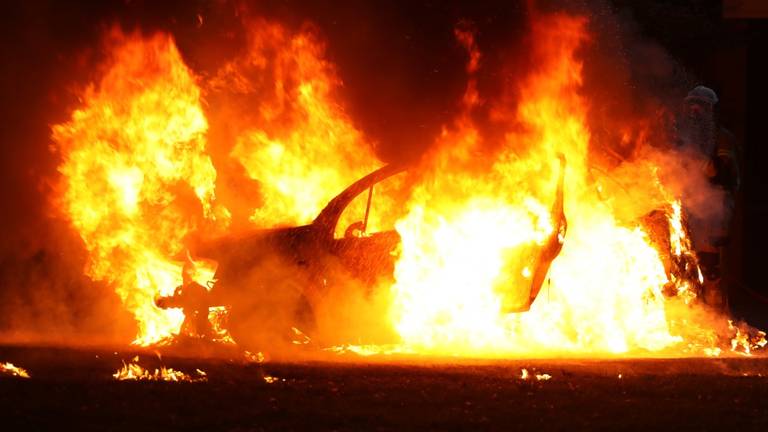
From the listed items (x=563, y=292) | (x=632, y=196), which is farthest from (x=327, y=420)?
(x=632, y=196)

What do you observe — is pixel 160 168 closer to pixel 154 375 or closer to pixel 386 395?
pixel 154 375

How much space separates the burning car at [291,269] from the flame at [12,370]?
5.39 ft

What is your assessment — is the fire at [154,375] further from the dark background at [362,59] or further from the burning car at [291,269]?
the dark background at [362,59]

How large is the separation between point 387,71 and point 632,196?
14.9 ft

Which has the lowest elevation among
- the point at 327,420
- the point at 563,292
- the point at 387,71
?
the point at 327,420

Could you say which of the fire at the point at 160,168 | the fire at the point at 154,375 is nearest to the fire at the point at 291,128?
the fire at the point at 160,168

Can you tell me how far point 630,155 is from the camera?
10.3 meters

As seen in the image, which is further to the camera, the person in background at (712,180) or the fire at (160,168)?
the person in background at (712,180)

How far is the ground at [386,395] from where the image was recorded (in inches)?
248

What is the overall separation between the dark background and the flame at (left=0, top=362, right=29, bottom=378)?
406 centimetres

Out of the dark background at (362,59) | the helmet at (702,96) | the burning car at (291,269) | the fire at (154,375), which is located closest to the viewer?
the fire at (154,375)

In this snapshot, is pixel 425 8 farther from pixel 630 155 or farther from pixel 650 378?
pixel 650 378

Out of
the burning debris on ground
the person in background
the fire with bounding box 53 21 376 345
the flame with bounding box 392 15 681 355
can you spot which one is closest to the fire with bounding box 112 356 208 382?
the burning debris on ground

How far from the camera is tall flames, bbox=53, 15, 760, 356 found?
31.0 ft
